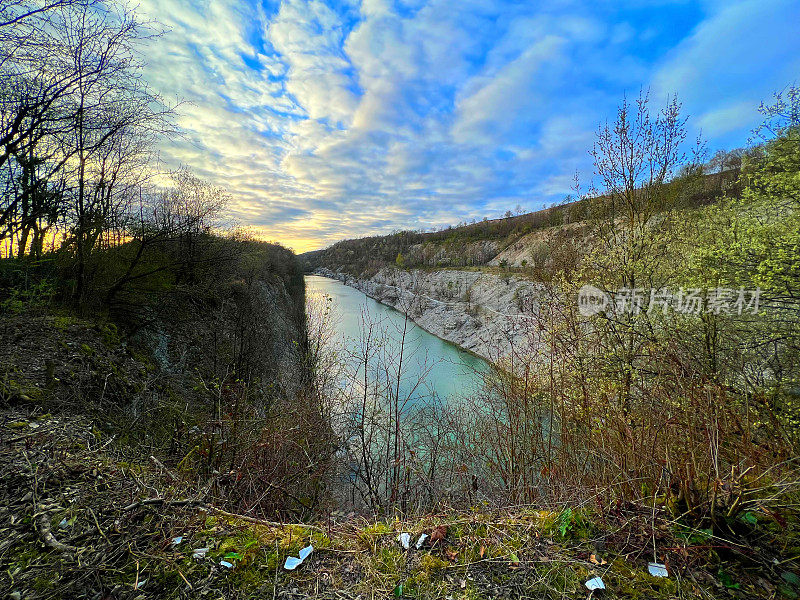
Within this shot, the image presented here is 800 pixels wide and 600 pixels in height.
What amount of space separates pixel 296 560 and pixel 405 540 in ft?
2.02

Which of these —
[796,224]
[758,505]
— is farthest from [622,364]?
[758,505]

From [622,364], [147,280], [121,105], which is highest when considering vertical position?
[121,105]

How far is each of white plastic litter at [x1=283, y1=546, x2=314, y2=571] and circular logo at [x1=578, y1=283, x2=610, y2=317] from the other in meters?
7.54

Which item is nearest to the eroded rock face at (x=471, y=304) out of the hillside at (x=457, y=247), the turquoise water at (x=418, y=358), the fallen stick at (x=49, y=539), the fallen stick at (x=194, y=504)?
the turquoise water at (x=418, y=358)

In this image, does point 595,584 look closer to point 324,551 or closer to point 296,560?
point 324,551

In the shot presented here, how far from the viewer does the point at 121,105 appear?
248 inches

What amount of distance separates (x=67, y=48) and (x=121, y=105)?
1.03 m

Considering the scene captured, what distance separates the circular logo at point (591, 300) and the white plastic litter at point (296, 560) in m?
7.54

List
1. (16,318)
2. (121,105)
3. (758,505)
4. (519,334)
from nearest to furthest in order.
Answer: (758,505) < (16,318) < (121,105) < (519,334)

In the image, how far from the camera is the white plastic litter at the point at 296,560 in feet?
5.29

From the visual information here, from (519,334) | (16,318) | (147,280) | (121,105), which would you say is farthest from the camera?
(519,334)

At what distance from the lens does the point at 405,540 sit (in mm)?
1828

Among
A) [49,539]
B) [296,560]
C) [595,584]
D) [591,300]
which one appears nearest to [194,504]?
[49,539]

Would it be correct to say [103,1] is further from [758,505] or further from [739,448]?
[739,448]
